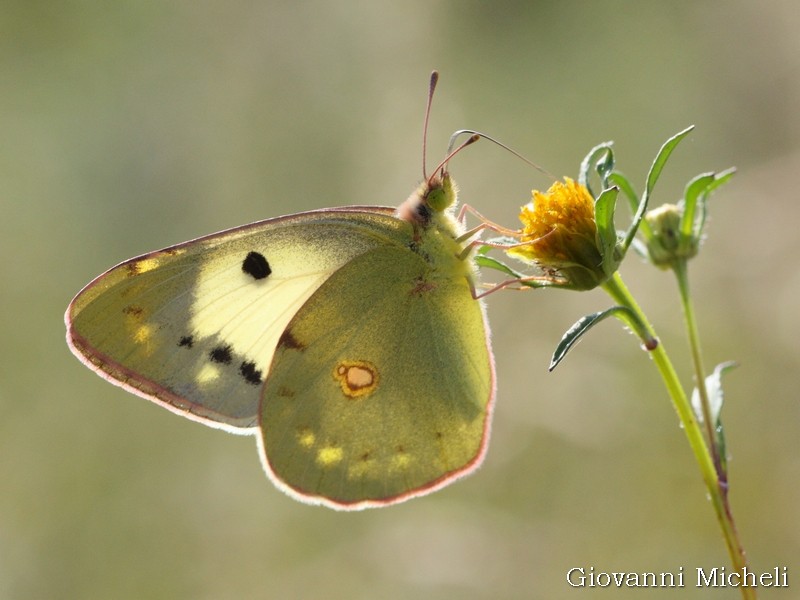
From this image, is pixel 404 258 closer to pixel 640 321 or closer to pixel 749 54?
pixel 640 321

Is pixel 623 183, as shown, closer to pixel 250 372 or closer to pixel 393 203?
pixel 250 372

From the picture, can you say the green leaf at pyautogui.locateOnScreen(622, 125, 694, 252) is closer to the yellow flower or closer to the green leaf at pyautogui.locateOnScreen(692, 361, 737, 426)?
the yellow flower

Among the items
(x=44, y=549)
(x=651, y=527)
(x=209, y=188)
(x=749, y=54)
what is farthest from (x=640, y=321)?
(x=749, y=54)

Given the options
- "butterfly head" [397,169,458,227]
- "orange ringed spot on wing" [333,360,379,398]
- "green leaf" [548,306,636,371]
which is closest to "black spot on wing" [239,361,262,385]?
"orange ringed spot on wing" [333,360,379,398]

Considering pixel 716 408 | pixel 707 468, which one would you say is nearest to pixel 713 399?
pixel 716 408

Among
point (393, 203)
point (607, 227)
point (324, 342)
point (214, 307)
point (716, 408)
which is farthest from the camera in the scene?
point (393, 203)
